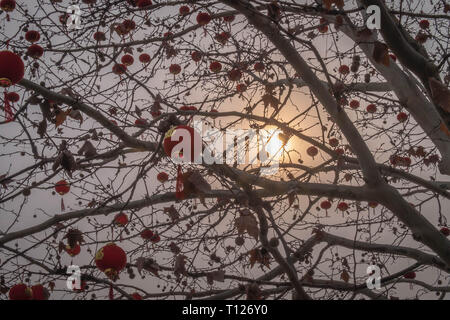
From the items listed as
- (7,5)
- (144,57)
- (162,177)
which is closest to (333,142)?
(162,177)

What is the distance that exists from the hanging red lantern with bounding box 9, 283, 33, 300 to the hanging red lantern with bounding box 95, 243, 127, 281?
509mm

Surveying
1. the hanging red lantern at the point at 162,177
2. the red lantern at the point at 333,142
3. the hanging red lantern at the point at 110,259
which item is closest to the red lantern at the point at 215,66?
the hanging red lantern at the point at 162,177

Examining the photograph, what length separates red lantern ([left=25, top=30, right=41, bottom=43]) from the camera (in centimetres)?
310

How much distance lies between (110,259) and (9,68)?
4.20 ft

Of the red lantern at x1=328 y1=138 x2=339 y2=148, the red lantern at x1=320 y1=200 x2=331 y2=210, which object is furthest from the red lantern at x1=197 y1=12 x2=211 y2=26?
the red lantern at x1=320 y1=200 x2=331 y2=210

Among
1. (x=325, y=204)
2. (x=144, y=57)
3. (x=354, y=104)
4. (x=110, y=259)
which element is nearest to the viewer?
(x=110, y=259)

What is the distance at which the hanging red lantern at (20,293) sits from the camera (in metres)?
2.05

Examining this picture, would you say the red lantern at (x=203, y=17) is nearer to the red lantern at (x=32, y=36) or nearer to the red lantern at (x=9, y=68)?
the red lantern at (x=32, y=36)

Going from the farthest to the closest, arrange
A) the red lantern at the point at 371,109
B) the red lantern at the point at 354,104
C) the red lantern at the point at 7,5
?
the red lantern at the point at 371,109 < the red lantern at the point at 354,104 < the red lantern at the point at 7,5

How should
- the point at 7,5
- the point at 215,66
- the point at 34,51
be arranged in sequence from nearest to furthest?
1. the point at 34,51
2. the point at 7,5
3. the point at 215,66

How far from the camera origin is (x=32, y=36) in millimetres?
3125

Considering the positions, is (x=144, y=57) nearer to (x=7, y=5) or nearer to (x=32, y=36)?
(x=32, y=36)

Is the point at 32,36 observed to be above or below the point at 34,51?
above

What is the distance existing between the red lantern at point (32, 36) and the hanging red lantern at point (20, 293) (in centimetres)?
224
